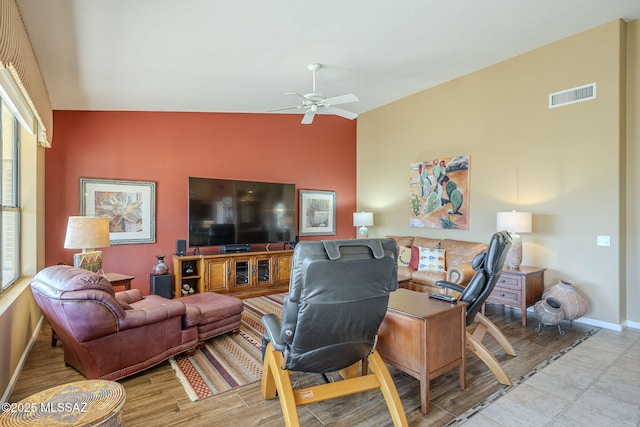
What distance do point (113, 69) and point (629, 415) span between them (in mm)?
→ 5353

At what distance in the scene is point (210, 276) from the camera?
5.02 metres

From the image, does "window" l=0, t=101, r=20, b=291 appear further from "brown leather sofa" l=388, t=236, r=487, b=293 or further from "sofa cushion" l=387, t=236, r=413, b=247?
"sofa cushion" l=387, t=236, r=413, b=247

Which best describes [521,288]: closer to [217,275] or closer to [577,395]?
[577,395]

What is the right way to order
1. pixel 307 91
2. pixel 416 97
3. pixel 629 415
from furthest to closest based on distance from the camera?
1. pixel 416 97
2. pixel 307 91
3. pixel 629 415

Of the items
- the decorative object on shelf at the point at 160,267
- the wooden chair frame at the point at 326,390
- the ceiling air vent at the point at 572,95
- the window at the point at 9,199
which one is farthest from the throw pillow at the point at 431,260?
the window at the point at 9,199

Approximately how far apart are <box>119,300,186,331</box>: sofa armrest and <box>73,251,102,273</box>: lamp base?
1323mm

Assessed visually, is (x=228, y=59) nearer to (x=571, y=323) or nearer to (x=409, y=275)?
(x=409, y=275)

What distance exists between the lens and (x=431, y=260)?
5.19 m

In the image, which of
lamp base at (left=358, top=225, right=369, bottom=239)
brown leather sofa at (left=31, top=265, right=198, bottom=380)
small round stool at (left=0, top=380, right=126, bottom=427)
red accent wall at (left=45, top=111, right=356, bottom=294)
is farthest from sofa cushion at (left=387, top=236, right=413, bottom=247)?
small round stool at (left=0, top=380, right=126, bottom=427)

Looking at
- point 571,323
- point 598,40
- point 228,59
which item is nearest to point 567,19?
point 598,40

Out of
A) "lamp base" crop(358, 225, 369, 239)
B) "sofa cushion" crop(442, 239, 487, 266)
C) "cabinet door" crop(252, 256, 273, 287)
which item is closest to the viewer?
"sofa cushion" crop(442, 239, 487, 266)

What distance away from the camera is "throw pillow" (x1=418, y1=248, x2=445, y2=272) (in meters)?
5.11

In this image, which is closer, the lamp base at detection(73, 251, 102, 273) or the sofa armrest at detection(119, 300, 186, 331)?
the sofa armrest at detection(119, 300, 186, 331)

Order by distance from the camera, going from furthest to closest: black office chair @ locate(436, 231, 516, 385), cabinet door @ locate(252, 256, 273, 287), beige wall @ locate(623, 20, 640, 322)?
cabinet door @ locate(252, 256, 273, 287), beige wall @ locate(623, 20, 640, 322), black office chair @ locate(436, 231, 516, 385)
